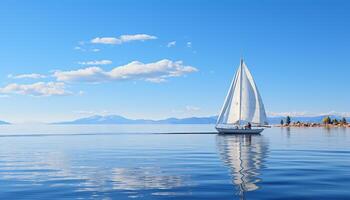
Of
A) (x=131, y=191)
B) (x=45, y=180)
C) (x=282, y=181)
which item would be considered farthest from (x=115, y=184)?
(x=282, y=181)

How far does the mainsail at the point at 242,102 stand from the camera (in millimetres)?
113812

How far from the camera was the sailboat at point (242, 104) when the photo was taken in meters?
114

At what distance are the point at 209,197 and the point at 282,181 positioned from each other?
7031mm

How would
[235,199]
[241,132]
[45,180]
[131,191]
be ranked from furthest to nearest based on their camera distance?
1. [241,132]
2. [45,180]
3. [131,191]
4. [235,199]

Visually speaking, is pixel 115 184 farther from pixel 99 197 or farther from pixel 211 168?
pixel 211 168

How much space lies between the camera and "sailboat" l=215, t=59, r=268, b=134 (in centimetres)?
11381

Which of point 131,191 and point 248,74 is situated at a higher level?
point 248,74

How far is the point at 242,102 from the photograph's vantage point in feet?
373

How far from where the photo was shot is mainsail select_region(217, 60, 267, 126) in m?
114

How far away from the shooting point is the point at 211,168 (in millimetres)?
32281

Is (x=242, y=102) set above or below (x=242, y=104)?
above

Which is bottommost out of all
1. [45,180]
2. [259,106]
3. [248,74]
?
[45,180]

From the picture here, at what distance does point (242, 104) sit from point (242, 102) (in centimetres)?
57

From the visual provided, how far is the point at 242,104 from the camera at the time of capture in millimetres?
113812
